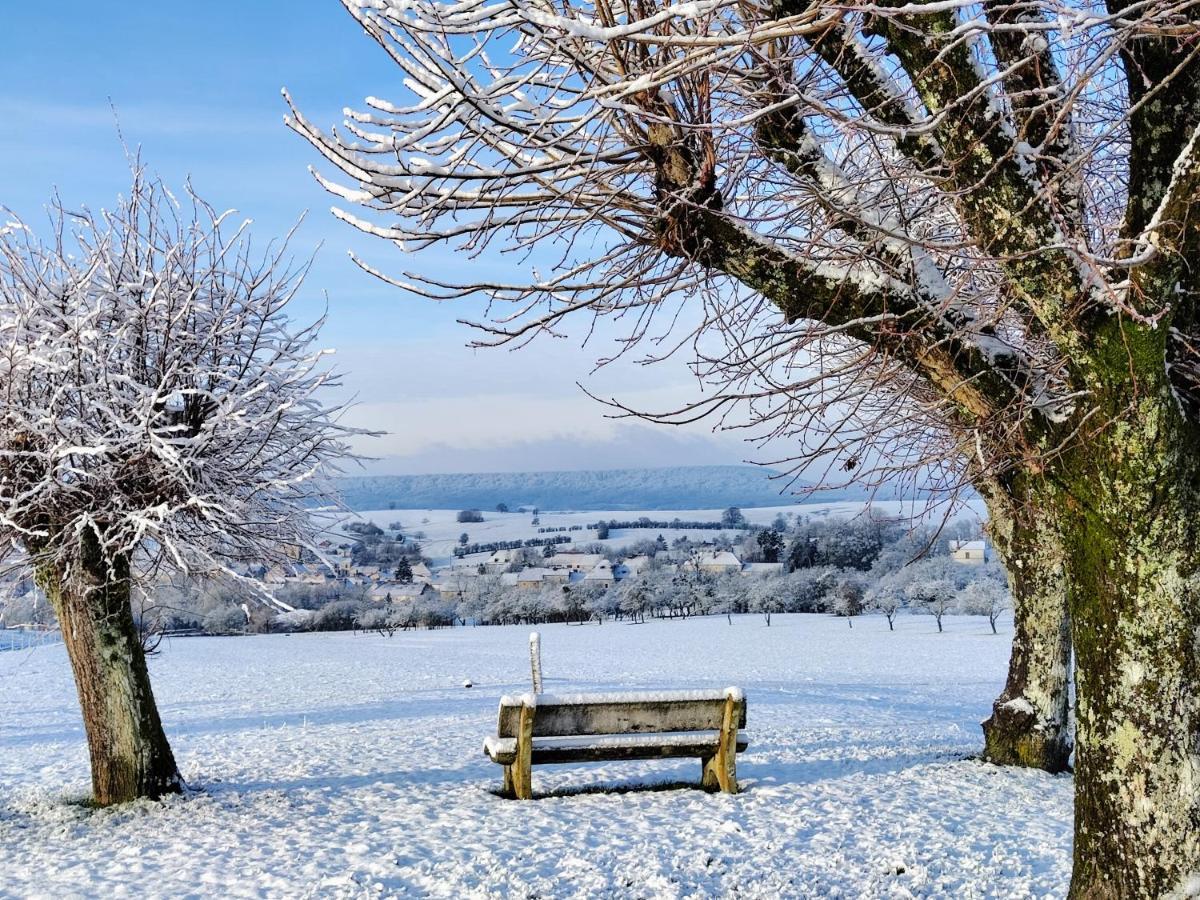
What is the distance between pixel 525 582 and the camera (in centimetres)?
8994

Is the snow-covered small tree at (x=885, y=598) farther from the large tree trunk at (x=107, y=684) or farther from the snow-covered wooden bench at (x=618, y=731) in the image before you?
the large tree trunk at (x=107, y=684)

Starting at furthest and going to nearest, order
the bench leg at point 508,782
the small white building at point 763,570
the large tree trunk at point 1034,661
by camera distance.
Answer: the small white building at point 763,570 → the large tree trunk at point 1034,661 → the bench leg at point 508,782

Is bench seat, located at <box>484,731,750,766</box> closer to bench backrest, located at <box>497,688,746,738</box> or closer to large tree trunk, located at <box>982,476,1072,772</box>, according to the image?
bench backrest, located at <box>497,688,746,738</box>

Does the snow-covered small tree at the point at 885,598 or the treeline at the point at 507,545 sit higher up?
the treeline at the point at 507,545

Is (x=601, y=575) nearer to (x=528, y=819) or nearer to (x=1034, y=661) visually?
(x=1034, y=661)

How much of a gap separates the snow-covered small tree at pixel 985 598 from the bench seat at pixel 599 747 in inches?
1989

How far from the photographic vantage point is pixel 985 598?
56062 mm

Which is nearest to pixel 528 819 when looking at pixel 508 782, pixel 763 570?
pixel 508 782

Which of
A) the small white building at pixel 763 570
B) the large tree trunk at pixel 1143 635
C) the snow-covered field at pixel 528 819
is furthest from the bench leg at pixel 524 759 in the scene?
the small white building at pixel 763 570

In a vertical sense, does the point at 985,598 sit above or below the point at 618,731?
below

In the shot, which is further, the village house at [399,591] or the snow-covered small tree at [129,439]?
the village house at [399,591]

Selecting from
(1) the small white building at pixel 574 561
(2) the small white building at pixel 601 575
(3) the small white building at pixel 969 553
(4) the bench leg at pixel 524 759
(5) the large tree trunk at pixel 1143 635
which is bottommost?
(2) the small white building at pixel 601 575

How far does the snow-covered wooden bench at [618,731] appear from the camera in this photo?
7.56 metres

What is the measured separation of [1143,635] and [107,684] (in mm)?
7879
